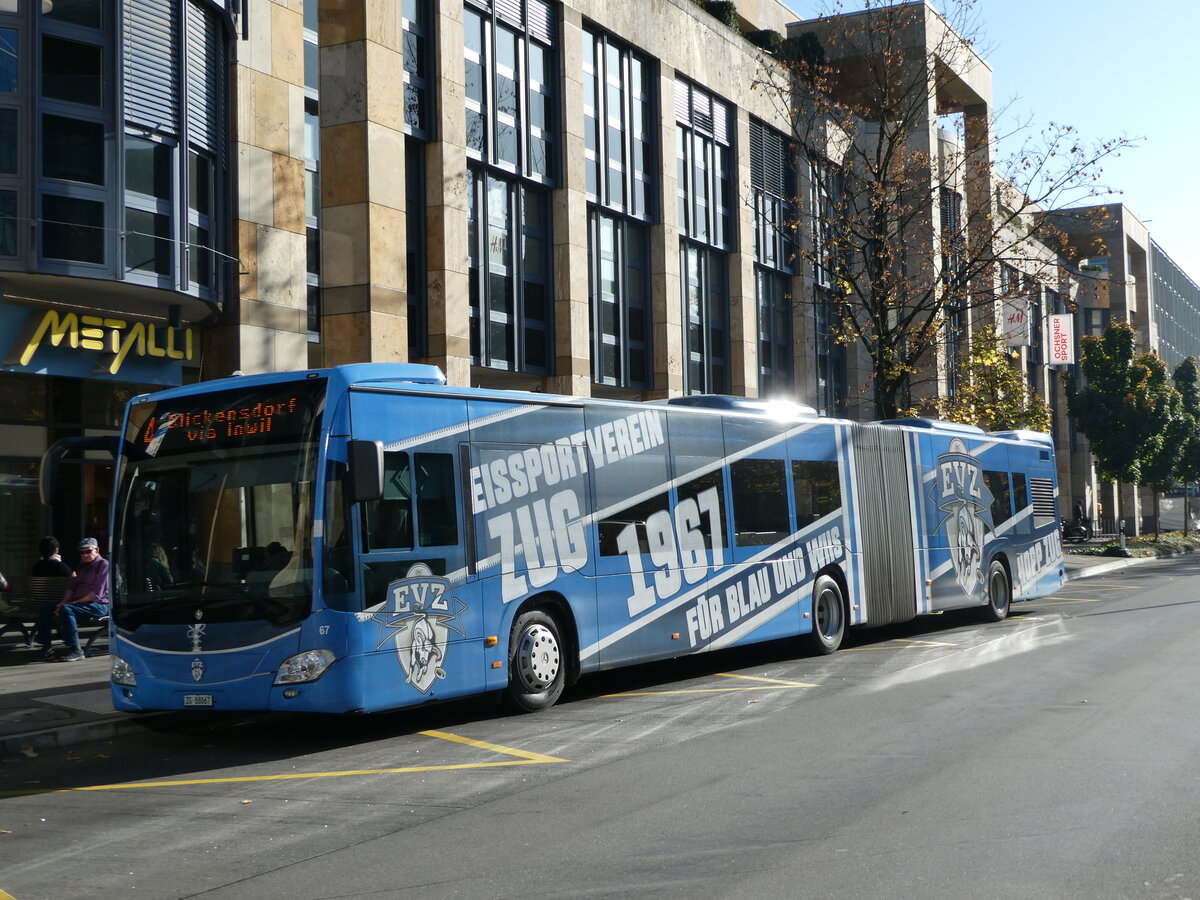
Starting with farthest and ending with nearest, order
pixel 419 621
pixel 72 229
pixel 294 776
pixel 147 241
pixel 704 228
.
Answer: pixel 704 228 < pixel 147 241 < pixel 72 229 < pixel 419 621 < pixel 294 776

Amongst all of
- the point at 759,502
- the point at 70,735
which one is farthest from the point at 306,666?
the point at 759,502

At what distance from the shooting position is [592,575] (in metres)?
12.4

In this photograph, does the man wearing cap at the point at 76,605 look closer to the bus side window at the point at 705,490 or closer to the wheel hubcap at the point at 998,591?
the bus side window at the point at 705,490

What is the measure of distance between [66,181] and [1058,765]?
13666 mm

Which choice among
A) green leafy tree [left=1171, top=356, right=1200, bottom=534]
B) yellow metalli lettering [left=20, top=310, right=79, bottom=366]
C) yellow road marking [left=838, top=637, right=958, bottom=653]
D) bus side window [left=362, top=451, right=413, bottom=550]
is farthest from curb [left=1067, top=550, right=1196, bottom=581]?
bus side window [left=362, top=451, right=413, bottom=550]

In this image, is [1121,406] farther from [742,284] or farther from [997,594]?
[997,594]

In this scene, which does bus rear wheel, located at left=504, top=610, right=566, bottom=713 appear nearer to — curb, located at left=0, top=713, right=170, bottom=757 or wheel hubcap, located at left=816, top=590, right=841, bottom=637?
curb, located at left=0, top=713, right=170, bottom=757

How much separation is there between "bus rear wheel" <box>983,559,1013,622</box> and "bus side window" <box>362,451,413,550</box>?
42.9ft

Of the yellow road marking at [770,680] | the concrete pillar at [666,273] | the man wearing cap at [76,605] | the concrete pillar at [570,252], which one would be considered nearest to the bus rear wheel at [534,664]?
the yellow road marking at [770,680]

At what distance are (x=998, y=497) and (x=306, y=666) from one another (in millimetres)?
14695

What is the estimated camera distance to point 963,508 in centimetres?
2025

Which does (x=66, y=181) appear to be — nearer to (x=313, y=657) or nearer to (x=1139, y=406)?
(x=313, y=657)

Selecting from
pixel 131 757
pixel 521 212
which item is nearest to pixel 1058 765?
pixel 131 757

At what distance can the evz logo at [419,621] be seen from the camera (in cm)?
1012
